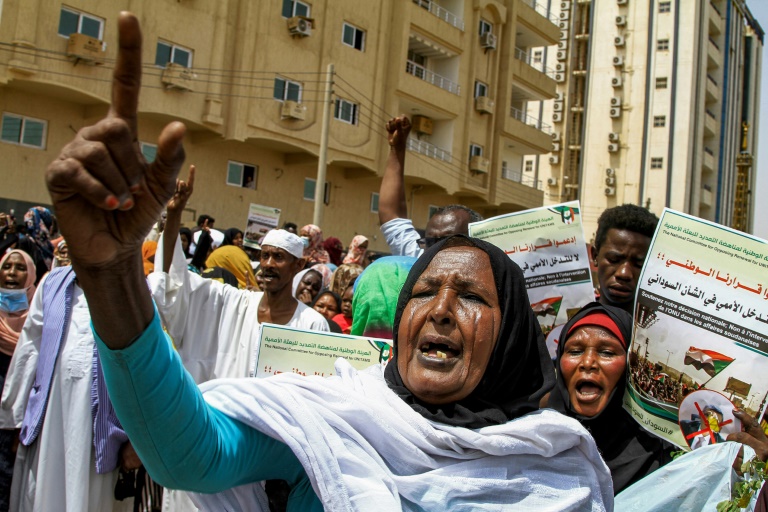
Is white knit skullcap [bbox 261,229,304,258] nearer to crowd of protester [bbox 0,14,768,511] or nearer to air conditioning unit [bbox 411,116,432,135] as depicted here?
crowd of protester [bbox 0,14,768,511]

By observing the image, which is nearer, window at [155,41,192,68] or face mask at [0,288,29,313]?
face mask at [0,288,29,313]

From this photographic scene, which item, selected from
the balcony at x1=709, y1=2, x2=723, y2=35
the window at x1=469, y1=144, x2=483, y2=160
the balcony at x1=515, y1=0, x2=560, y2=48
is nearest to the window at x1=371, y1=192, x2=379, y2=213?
the window at x1=469, y1=144, x2=483, y2=160

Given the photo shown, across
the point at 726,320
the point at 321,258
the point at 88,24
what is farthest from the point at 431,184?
the point at 726,320

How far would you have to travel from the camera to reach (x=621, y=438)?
270 cm

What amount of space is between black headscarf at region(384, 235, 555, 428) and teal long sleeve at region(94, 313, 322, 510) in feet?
1.58

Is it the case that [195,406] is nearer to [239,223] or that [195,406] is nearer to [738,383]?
[738,383]

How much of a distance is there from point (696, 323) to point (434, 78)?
25148 millimetres

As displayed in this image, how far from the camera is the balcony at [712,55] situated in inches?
1687

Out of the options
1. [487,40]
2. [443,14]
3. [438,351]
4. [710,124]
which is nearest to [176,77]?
[443,14]

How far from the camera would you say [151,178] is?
1276 millimetres

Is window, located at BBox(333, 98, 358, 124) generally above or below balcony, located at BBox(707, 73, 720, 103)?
below

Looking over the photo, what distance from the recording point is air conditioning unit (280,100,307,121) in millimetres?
20266

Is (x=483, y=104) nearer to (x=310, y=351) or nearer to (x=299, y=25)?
(x=299, y=25)

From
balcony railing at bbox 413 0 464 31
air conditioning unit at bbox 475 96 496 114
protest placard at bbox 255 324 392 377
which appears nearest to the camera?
protest placard at bbox 255 324 392 377
